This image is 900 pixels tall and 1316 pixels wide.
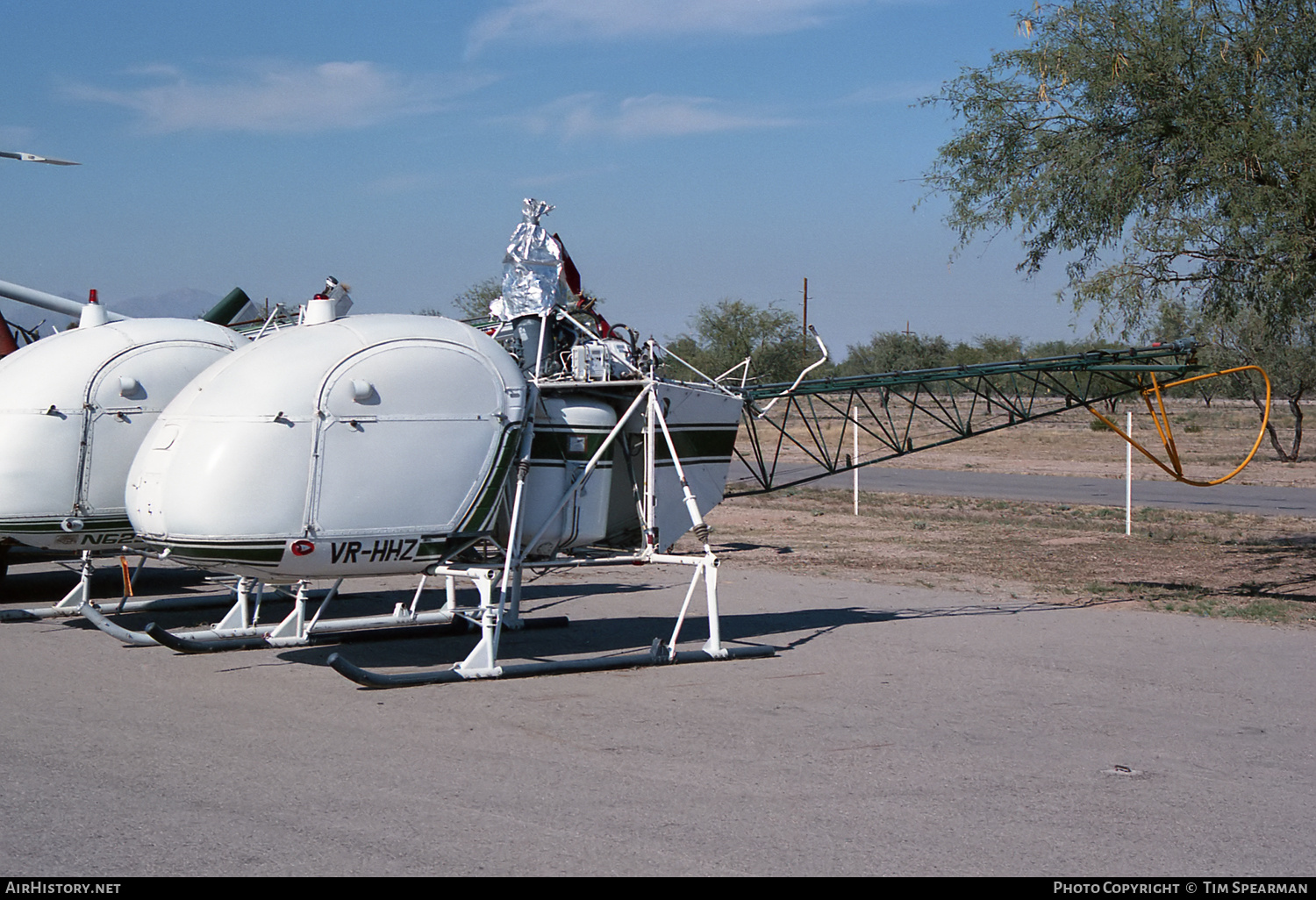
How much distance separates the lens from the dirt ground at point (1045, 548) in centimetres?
1532

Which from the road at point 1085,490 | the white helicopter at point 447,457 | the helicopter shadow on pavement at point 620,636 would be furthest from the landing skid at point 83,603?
the road at point 1085,490

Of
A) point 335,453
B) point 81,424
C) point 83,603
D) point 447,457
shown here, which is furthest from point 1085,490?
point 335,453

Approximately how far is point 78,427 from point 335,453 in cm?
436

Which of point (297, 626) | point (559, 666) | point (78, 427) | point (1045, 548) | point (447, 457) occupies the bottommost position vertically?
point (559, 666)

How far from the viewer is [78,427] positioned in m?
12.4

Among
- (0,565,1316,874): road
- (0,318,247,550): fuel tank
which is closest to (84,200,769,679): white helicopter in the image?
(0,565,1316,874): road

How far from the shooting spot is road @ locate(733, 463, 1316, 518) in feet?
88.6

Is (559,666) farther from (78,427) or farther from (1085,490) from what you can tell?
(1085,490)

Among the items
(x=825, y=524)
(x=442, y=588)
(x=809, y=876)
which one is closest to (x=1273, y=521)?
(x=825, y=524)

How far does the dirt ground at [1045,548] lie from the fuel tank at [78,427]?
8.98m

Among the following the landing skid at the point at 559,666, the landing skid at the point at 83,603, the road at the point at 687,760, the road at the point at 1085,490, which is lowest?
the road at the point at 687,760

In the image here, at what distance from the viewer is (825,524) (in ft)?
77.6

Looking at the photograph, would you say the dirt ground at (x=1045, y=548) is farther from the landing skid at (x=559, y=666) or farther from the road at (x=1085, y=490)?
the landing skid at (x=559, y=666)

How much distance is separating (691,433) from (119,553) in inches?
248
